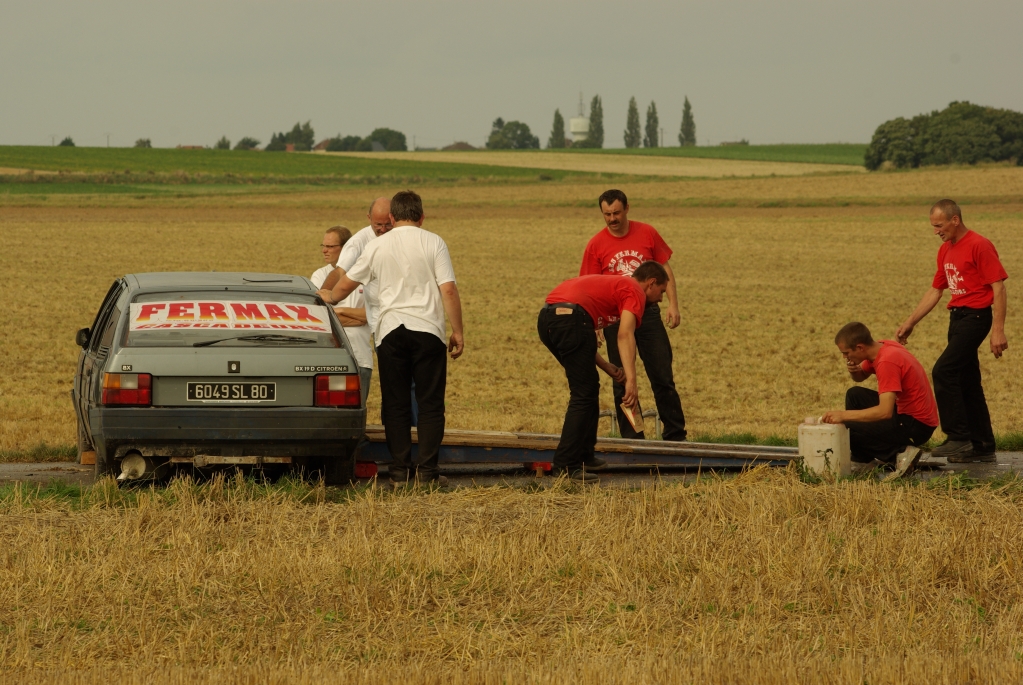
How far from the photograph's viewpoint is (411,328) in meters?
7.86

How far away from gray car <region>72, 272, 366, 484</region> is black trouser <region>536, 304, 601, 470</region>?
4.19ft

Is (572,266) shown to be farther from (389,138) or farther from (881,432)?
(389,138)

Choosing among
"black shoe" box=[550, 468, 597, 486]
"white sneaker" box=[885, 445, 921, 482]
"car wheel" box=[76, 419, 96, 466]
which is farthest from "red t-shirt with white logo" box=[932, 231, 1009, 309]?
"car wheel" box=[76, 419, 96, 466]

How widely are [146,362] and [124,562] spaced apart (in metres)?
1.80

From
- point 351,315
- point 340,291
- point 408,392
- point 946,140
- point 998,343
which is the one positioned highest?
point 946,140

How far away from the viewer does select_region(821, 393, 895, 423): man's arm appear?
Result: 822 cm

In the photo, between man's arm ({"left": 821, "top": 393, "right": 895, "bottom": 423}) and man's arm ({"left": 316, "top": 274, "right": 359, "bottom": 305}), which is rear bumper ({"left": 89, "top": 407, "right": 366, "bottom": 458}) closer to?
man's arm ({"left": 316, "top": 274, "right": 359, "bottom": 305})

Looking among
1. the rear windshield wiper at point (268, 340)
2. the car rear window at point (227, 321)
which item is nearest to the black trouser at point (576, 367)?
the car rear window at point (227, 321)

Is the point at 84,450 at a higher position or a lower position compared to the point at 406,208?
lower

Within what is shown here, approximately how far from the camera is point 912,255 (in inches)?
1326

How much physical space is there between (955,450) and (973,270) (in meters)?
1.28

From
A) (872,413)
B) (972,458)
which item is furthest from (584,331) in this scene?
(972,458)

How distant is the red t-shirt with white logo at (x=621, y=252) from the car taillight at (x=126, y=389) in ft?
12.4

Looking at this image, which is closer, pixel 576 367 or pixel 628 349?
pixel 628 349
